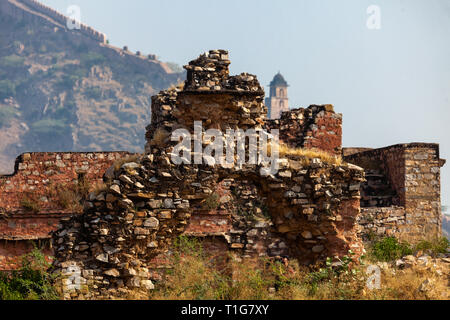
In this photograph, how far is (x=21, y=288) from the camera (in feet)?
25.4

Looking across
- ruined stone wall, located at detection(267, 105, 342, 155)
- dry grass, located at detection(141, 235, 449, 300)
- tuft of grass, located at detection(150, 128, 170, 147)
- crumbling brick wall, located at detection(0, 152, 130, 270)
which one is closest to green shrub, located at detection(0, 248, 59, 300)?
dry grass, located at detection(141, 235, 449, 300)

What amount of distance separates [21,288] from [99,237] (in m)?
1.54

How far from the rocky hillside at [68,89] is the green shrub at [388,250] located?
364 feet

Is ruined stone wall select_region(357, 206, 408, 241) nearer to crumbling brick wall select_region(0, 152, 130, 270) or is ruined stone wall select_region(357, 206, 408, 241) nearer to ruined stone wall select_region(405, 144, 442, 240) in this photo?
ruined stone wall select_region(405, 144, 442, 240)

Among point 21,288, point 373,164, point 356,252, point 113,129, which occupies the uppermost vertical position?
point 113,129

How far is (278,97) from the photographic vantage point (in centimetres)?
13338

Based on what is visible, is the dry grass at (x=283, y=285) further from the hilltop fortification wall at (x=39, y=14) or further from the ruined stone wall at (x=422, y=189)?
the hilltop fortification wall at (x=39, y=14)

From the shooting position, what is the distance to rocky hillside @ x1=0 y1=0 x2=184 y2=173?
127062 millimetres

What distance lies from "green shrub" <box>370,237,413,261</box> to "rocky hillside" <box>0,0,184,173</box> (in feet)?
364

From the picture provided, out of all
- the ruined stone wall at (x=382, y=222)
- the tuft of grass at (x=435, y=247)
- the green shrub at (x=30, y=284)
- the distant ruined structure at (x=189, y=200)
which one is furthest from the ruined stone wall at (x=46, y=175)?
the tuft of grass at (x=435, y=247)

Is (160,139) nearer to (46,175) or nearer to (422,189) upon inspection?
(46,175)
